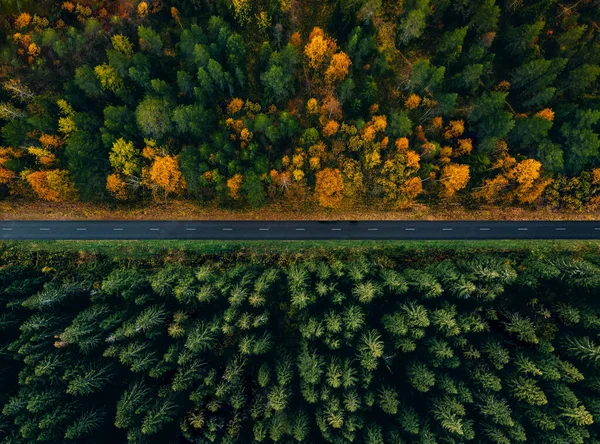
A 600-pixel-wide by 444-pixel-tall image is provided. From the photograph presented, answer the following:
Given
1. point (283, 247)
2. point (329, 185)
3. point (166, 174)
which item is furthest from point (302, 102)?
point (166, 174)

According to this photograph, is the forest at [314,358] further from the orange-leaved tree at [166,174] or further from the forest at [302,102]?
the forest at [302,102]

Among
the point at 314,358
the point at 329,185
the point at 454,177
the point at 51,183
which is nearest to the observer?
the point at 314,358

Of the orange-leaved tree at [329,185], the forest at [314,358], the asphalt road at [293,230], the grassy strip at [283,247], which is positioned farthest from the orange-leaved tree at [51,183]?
the orange-leaved tree at [329,185]

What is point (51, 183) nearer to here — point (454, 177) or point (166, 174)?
point (166, 174)

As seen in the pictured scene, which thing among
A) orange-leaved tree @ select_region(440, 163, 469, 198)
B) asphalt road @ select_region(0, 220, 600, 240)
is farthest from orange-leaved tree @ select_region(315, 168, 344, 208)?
orange-leaved tree @ select_region(440, 163, 469, 198)

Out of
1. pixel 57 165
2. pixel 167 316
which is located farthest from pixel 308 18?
pixel 167 316

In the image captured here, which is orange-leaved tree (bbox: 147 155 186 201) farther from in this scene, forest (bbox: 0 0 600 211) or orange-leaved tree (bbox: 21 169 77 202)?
orange-leaved tree (bbox: 21 169 77 202)
